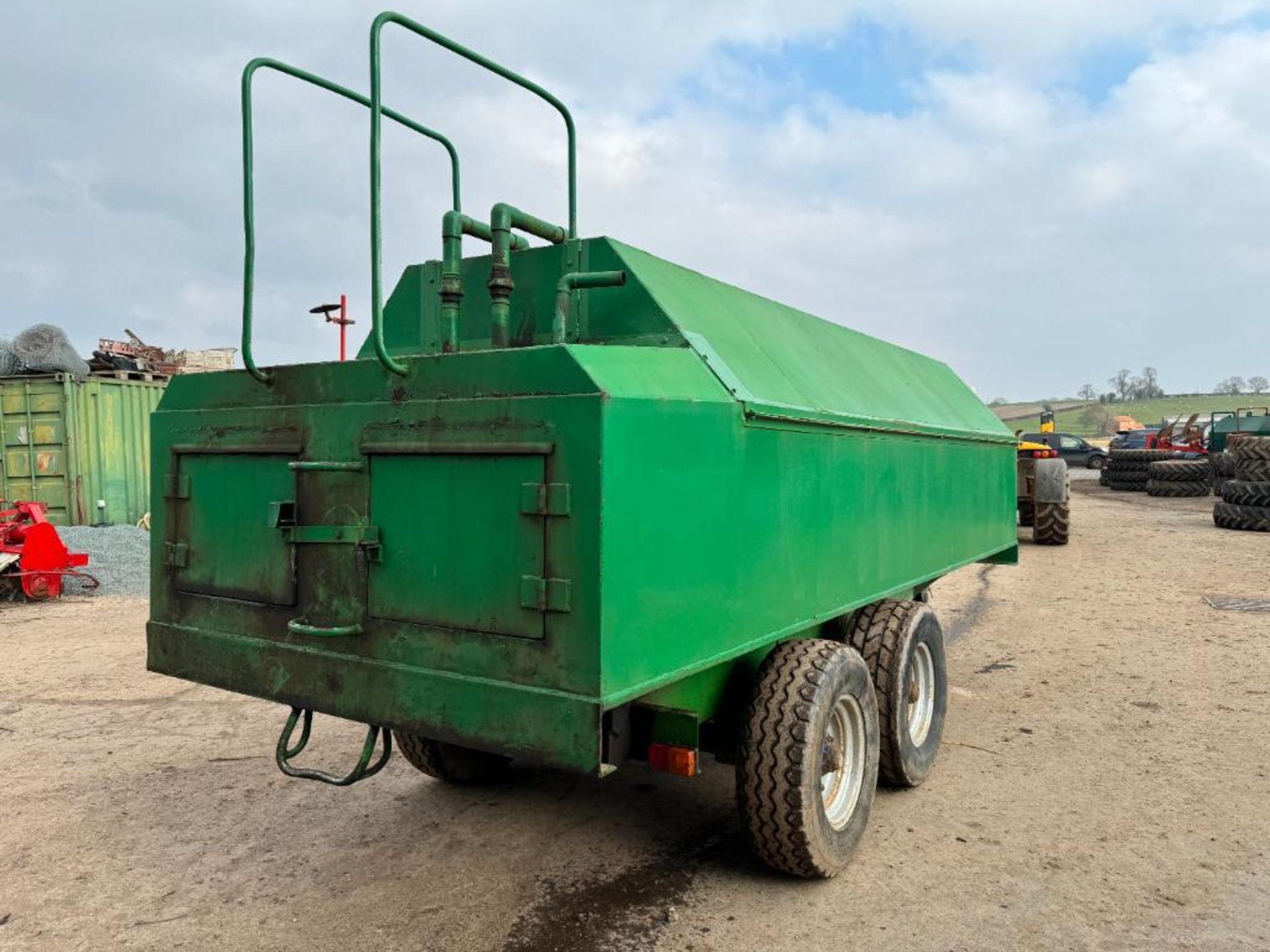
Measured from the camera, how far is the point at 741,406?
305 centimetres

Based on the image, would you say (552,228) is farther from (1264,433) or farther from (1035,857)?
(1264,433)

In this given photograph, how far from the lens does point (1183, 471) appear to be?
2155 centimetres

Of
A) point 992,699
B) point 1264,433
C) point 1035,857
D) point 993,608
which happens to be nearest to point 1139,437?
point 1264,433

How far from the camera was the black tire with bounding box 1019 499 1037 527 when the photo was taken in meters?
14.1

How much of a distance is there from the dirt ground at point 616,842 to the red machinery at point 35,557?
355 cm

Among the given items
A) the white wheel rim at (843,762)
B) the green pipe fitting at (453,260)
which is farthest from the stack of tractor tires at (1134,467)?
the green pipe fitting at (453,260)

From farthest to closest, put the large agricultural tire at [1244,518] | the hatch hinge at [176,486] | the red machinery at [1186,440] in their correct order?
the red machinery at [1186,440] → the large agricultural tire at [1244,518] → the hatch hinge at [176,486]

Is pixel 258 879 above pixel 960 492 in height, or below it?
below

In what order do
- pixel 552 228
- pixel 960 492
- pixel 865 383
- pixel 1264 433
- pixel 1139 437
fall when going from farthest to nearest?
pixel 1139 437
pixel 1264 433
pixel 960 492
pixel 865 383
pixel 552 228

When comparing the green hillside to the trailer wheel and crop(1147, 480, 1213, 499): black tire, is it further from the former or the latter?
the trailer wheel

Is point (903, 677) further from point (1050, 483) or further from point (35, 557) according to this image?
point (1050, 483)

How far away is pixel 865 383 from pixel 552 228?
1.87 meters

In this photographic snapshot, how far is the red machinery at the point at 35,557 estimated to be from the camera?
9242 millimetres

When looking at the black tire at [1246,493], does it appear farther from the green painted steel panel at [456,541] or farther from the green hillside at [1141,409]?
the green hillside at [1141,409]
